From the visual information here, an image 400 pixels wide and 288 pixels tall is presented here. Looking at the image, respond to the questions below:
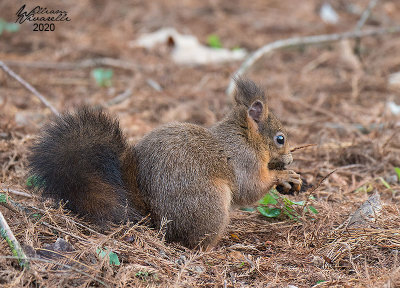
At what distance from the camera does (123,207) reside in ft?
8.08

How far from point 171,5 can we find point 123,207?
6040mm

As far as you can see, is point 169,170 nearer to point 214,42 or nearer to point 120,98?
point 120,98

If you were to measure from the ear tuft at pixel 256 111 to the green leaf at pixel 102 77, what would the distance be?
277 centimetres

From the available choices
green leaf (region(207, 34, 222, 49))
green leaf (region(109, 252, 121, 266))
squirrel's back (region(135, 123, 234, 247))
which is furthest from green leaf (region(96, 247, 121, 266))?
green leaf (region(207, 34, 222, 49))

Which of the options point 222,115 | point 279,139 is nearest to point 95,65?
point 222,115

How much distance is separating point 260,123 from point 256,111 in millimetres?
80

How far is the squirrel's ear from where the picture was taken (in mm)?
3033

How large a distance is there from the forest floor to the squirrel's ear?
472mm

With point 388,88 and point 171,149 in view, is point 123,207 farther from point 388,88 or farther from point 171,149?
point 388,88

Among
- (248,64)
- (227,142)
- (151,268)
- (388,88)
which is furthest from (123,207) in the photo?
(388,88)

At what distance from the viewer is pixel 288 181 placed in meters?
3.08

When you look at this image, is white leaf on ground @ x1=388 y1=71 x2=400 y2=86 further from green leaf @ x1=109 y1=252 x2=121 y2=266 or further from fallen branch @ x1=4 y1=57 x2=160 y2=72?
green leaf @ x1=109 y1=252 x2=121 y2=266

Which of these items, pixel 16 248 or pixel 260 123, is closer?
pixel 16 248

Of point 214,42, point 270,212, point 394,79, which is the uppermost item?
point 214,42
